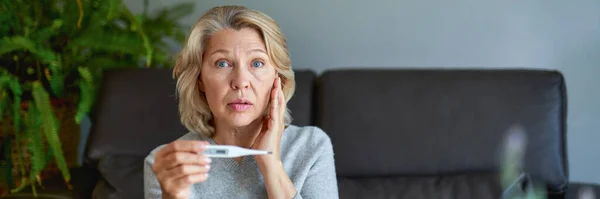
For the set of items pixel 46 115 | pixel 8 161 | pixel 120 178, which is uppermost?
Result: pixel 46 115

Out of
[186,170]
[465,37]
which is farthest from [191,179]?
[465,37]

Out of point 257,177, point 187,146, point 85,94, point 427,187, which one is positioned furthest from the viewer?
point 85,94

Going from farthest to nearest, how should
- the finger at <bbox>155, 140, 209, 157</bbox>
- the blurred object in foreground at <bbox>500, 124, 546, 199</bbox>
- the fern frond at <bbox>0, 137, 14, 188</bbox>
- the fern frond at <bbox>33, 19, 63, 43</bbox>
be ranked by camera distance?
the fern frond at <bbox>0, 137, 14, 188</bbox>, the fern frond at <bbox>33, 19, 63, 43</bbox>, the blurred object in foreground at <bbox>500, 124, 546, 199</bbox>, the finger at <bbox>155, 140, 209, 157</bbox>

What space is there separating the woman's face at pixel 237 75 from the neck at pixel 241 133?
56 mm

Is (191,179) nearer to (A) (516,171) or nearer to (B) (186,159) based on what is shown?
(B) (186,159)

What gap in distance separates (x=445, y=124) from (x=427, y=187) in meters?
0.21

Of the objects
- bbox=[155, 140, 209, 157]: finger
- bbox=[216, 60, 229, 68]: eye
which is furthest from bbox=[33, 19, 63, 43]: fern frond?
bbox=[155, 140, 209, 157]: finger

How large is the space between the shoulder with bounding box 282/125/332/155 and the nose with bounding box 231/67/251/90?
0.25 meters

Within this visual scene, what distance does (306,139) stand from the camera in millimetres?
1681

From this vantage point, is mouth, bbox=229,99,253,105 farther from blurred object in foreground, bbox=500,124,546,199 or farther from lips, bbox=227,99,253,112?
blurred object in foreground, bbox=500,124,546,199

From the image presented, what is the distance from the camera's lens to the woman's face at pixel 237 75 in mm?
1488

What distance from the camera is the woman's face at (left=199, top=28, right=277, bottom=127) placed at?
149cm

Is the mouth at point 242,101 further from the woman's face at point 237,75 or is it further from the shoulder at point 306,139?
the shoulder at point 306,139

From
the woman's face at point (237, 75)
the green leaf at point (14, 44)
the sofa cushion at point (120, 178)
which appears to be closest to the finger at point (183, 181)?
the woman's face at point (237, 75)
